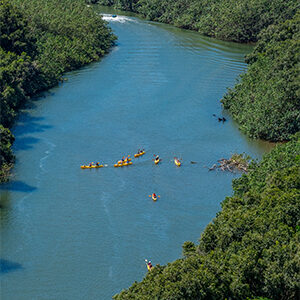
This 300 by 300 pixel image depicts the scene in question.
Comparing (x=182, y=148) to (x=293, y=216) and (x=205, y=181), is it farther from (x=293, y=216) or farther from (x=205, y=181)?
(x=293, y=216)

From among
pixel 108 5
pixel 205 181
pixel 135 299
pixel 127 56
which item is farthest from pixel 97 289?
pixel 108 5

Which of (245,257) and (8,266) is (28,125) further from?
(245,257)

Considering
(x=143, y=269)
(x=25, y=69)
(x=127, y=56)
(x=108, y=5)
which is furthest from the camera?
(x=108, y=5)

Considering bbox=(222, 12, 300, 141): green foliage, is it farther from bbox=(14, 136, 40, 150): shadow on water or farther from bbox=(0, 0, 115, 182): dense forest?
bbox=(0, 0, 115, 182): dense forest

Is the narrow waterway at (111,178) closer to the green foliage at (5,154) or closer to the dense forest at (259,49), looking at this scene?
the green foliage at (5,154)

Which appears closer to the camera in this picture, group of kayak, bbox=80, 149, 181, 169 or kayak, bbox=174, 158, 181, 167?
group of kayak, bbox=80, 149, 181, 169

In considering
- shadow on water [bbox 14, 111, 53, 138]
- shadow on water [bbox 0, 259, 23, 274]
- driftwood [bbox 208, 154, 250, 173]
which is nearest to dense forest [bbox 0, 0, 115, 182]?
shadow on water [bbox 14, 111, 53, 138]

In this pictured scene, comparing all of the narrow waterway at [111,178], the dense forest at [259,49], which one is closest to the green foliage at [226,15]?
the dense forest at [259,49]
